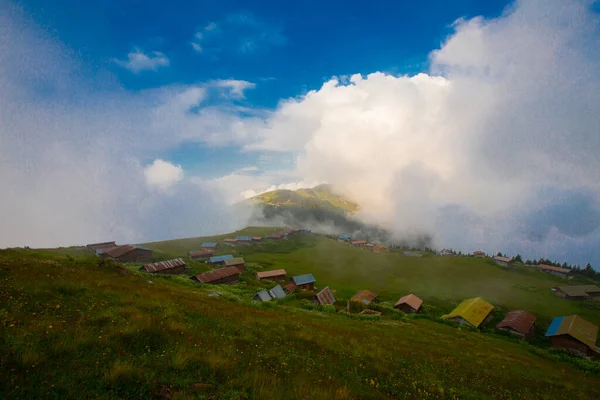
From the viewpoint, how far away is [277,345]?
→ 1134 centimetres

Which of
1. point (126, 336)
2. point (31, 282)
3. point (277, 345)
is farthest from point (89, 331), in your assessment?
point (31, 282)

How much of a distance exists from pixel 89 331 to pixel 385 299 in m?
75.7

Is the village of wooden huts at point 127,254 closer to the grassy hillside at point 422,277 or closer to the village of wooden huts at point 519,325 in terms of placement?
the grassy hillside at point 422,277

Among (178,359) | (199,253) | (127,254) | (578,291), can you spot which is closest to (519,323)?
(578,291)

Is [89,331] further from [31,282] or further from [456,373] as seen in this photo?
[456,373]

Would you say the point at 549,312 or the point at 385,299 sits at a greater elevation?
the point at 385,299

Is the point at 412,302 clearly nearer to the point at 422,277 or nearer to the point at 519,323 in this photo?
the point at 519,323

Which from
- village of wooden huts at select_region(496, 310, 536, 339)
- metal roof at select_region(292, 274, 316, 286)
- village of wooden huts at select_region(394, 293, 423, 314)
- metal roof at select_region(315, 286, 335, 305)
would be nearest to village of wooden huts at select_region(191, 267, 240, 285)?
metal roof at select_region(292, 274, 316, 286)

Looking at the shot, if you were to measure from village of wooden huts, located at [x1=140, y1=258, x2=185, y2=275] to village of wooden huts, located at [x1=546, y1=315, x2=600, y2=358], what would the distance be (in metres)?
86.8

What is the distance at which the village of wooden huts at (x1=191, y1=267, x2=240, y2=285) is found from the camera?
63281 mm

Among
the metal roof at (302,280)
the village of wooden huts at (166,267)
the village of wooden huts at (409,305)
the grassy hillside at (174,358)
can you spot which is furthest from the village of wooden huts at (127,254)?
the grassy hillside at (174,358)

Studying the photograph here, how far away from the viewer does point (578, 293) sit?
9412cm

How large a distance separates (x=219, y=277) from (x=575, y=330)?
76911mm

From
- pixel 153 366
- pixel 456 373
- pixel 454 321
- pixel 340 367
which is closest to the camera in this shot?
pixel 153 366
